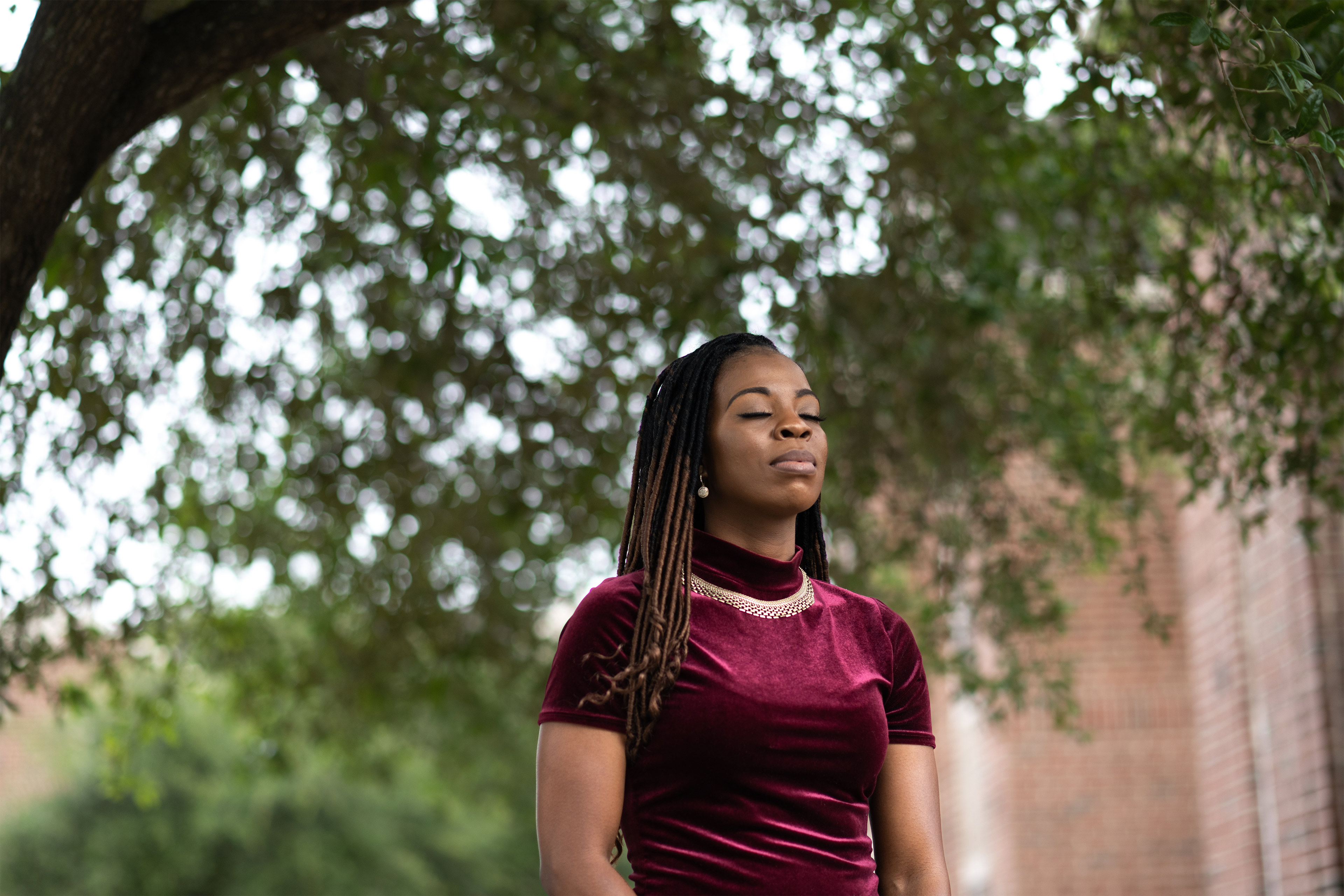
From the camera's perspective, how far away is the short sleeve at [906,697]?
254 centimetres

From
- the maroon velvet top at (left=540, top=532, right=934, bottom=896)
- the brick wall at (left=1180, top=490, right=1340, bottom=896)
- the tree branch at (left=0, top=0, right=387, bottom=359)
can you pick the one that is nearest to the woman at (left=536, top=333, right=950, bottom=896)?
the maroon velvet top at (left=540, top=532, right=934, bottom=896)

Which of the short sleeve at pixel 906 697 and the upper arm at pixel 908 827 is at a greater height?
the short sleeve at pixel 906 697

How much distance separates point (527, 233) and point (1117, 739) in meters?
5.82

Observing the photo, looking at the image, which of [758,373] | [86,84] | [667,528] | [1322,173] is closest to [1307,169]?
[1322,173]

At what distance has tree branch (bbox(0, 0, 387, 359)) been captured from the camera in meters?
3.58

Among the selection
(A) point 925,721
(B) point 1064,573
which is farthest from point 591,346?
(A) point 925,721

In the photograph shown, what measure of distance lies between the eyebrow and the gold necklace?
1.02 feet

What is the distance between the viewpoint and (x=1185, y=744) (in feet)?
33.6

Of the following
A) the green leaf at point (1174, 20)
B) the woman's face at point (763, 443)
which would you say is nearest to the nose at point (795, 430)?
the woman's face at point (763, 443)

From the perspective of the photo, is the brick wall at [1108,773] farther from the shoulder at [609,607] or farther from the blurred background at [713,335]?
the shoulder at [609,607]

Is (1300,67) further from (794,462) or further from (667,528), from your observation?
(667,528)

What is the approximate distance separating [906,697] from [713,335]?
12.5 ft

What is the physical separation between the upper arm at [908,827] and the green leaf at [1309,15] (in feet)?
5.65

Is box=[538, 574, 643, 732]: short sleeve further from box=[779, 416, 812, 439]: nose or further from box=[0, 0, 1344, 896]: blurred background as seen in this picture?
box=[0, 0, 1344, 896]: blurred background
